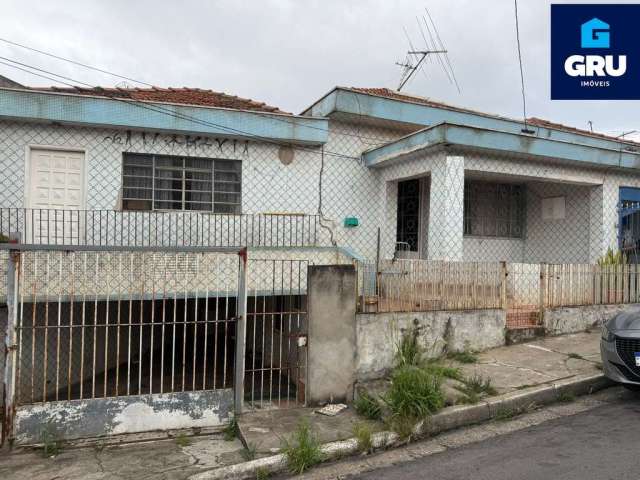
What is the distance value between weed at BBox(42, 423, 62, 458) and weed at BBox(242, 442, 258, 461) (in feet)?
6.07

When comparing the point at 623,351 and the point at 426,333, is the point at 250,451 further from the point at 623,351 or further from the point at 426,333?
the point at 623,351

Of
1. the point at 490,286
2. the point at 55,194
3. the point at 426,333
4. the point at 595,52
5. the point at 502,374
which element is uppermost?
the point at 595,52

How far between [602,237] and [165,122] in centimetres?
880

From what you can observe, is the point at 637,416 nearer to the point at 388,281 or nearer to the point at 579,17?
the point at 388,281

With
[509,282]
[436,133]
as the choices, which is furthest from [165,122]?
[509,282]

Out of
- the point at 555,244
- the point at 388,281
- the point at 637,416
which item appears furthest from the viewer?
the point at 555,244

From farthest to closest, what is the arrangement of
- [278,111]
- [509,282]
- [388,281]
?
[278,111], [509,282], [388,281]

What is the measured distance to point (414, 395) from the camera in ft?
15.7

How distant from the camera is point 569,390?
17.6 feet

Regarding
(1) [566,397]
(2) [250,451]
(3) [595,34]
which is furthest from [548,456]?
(3) [595,34]

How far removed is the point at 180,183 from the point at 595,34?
8.34 m

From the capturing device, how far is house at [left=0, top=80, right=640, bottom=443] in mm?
6480

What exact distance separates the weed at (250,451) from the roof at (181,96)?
6414 mm

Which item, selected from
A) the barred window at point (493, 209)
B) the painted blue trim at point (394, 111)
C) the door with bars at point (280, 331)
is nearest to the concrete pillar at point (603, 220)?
the painted blue trim at point (394, 111)
